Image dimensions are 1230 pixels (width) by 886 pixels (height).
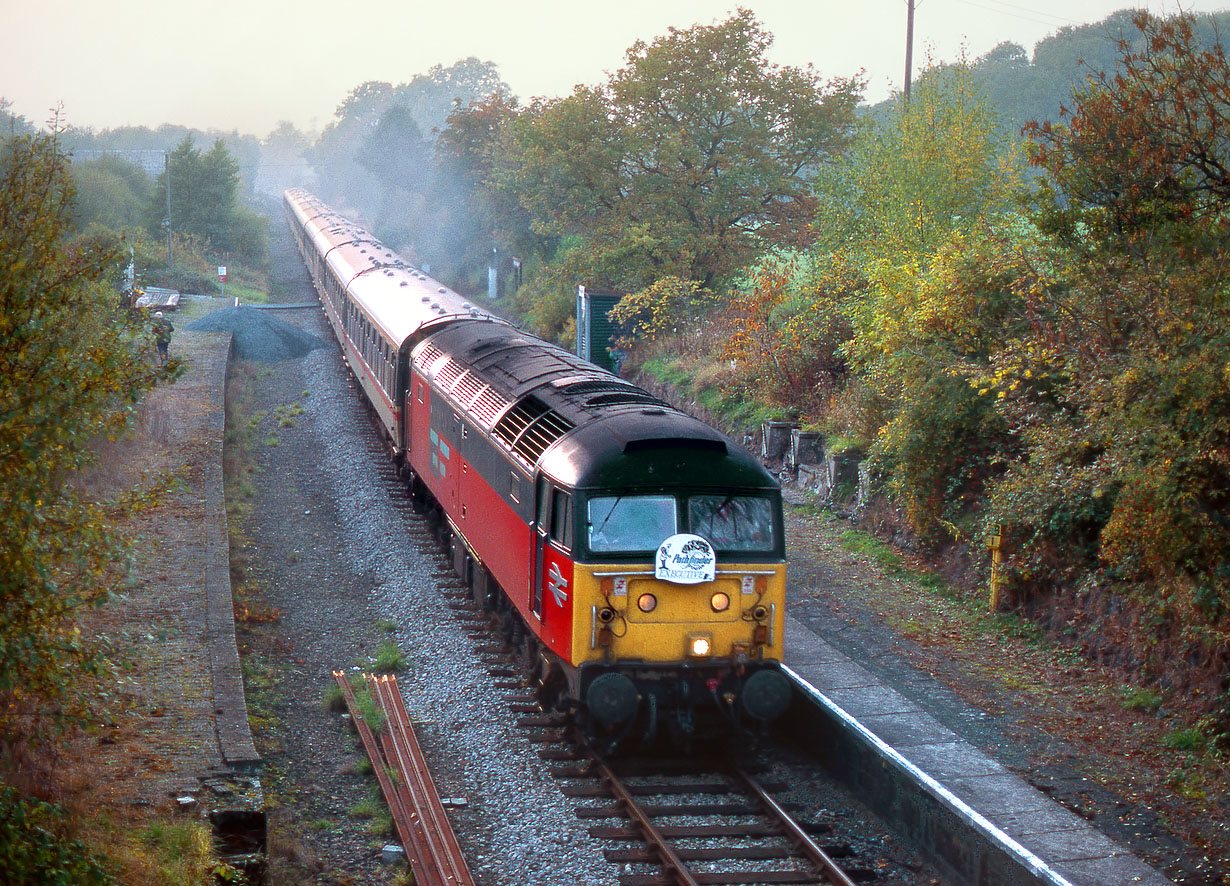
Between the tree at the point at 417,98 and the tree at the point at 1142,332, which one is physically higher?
the tree at the point at 417,98

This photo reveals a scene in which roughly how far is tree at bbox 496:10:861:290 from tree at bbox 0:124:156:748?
21.4 meters

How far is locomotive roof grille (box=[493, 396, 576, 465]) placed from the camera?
10445mm

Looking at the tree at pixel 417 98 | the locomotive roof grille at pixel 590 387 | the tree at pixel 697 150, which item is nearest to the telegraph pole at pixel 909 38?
the tree at pixel 697 150

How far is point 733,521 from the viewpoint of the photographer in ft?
31.3

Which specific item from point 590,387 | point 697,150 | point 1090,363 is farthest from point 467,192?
point 1090,363

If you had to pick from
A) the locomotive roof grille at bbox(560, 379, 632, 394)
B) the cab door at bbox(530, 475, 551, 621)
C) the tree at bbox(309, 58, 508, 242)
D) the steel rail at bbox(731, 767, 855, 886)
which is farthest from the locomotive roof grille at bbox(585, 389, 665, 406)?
the tree at bbox(309, 58, 508, 242)

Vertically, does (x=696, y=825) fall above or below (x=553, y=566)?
below

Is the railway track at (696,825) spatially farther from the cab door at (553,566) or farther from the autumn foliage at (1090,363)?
the autumn foliage at (1090,363)

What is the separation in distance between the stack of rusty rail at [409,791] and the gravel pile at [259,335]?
21.2 metres

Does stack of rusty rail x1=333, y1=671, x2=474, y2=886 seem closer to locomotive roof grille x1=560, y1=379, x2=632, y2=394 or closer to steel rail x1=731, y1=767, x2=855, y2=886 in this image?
steel rail x1=731, y1=767, x2=855, y2=886

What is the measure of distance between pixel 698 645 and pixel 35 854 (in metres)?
5.18

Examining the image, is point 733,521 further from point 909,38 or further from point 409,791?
point 909,38

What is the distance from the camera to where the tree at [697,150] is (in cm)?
2828

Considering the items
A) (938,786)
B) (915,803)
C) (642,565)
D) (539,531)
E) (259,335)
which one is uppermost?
(259,335)
